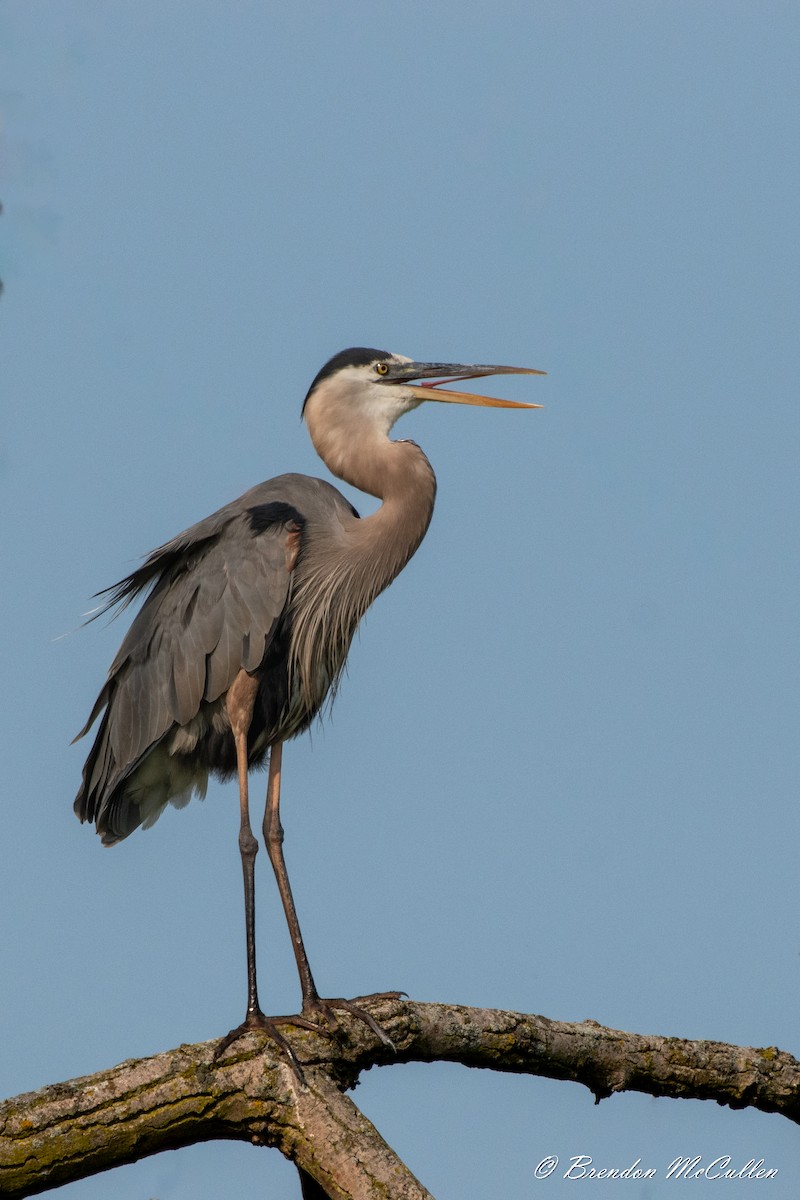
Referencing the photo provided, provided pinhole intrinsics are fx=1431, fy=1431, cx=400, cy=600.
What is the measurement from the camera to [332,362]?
675 centimetres

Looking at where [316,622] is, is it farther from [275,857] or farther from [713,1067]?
[713,1067]

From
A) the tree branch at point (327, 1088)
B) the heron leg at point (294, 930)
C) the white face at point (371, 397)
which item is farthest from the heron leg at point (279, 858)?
the white face at point (371, 397)

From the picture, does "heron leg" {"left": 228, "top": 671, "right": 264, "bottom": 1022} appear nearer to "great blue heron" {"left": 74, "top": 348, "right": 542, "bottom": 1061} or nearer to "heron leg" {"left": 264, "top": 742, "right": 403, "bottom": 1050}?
"great blue heron" {"left": 74, "top": 348, "right": 542, "bottom": 1061}

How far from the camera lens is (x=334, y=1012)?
190 inches

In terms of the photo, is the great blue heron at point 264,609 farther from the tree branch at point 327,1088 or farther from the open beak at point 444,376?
the tree branch at point 327,1088

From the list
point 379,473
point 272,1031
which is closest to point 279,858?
point 272,1031

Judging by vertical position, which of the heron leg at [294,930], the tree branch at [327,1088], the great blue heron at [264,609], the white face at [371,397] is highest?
the white face at [371,397]

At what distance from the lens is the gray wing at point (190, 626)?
5980 millimetres

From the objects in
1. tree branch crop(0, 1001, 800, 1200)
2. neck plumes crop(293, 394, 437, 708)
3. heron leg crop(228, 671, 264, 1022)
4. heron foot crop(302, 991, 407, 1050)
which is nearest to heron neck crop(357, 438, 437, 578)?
neck plumes crop(293, 394, 437, 708)

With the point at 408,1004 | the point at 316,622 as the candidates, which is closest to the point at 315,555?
the point at 316,622

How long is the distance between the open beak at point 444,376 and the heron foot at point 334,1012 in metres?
2.71

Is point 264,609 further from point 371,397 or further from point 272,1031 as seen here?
point 272,1031

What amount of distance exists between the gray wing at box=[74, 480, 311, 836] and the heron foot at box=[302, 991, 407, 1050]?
4.69 ft

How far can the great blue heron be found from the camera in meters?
6.01
